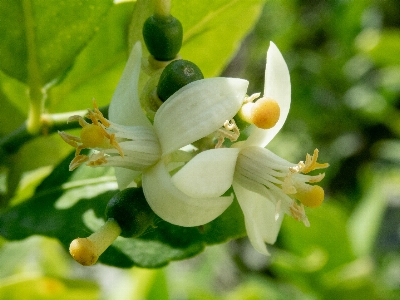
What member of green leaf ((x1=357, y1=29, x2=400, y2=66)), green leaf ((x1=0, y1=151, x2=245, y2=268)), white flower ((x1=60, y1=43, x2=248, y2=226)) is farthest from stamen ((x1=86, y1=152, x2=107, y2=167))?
green leaf ((x1=357, y1=29, x2=400, y2=66))

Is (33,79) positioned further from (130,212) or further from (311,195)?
(311,195)

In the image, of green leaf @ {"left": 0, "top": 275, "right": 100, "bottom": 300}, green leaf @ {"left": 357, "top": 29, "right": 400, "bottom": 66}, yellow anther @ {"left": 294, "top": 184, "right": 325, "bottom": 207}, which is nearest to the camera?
yellow anther @ {"left": 294, "top": 184, "right": 325, "bottom": 207}

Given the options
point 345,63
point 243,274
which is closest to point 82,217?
point 345,63

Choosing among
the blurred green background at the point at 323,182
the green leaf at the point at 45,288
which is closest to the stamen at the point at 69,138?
the blurred green background at the point at 323,182

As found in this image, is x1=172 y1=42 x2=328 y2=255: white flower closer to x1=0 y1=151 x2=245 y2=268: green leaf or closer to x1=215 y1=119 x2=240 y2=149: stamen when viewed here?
x1=215 y1=119 x2=240 y2=149: stamen

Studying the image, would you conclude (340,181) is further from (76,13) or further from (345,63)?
(76,13)

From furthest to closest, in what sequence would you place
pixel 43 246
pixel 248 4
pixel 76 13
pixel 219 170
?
pixel 43 246
pixel 248 4
pixel 76 13
pixel 219 170
